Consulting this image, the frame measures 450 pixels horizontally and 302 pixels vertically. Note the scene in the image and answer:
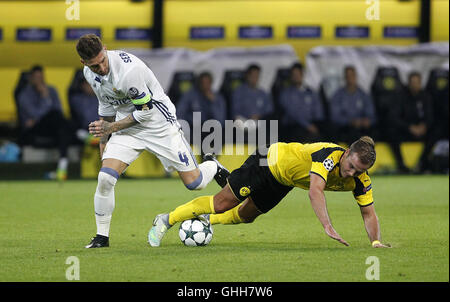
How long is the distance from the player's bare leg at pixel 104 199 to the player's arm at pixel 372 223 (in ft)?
6.74

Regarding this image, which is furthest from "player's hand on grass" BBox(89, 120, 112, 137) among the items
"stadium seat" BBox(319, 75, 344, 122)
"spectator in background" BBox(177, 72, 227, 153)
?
"stadium seat" BBox(319, 75, 344, 122)

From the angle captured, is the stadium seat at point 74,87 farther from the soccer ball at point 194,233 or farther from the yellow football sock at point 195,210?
the soccer ball at point 194,233

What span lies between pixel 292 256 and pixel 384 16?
1271cm

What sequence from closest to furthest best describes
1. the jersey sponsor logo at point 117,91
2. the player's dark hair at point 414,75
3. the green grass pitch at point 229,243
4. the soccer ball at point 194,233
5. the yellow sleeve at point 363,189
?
the green grass pitch at point 229,243 < the yellow sleeve at point 363,189 < the jersey sponsor logo at point 117,91 < the soccer ball at point 194,233 < the player's dark hair at point 414,75

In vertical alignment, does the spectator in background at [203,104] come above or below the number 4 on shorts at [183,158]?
above

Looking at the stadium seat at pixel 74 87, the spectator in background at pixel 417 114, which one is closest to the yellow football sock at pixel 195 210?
the stadium seat at pixel 74 87

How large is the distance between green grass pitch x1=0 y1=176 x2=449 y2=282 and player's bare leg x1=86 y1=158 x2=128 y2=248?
13cm

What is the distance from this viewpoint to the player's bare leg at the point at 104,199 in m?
7.30

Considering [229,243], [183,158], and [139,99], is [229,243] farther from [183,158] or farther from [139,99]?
[139,99]

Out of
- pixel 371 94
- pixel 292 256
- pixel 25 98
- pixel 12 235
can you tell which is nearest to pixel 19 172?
pixel 25 98

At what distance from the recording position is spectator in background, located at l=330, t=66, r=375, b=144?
15.8 meters

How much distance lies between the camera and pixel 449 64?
17.3 metres

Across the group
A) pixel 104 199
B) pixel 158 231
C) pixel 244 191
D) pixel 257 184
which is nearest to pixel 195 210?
pixel 158 231
